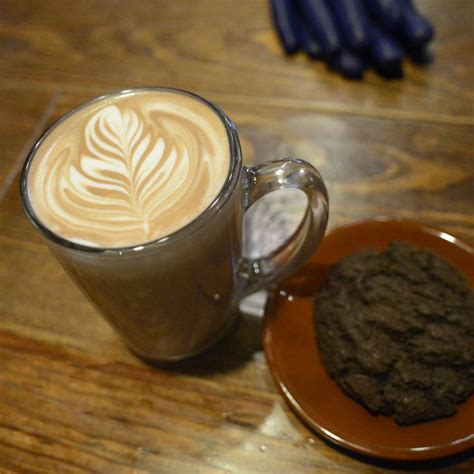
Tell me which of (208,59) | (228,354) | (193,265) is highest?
(193,265)

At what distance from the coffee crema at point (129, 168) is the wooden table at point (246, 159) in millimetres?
300

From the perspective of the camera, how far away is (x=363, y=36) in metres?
1.15

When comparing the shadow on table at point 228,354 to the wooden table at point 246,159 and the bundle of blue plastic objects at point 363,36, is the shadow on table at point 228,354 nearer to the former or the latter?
the wooden table at point 246,159

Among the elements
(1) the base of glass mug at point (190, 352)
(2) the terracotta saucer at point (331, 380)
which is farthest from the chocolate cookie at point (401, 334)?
(1) the base of glass mug at point (190, 352)

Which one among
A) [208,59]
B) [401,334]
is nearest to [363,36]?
[208,59]

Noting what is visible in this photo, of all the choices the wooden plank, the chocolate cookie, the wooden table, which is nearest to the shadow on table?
the wooden table

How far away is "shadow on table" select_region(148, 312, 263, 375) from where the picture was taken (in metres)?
0.82

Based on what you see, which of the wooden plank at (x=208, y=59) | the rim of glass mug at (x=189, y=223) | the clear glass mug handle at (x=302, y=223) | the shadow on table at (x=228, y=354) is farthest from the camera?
the wooden plank at (x=208, y=59)

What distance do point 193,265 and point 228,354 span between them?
0.24m

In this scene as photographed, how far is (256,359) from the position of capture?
0.82 metres

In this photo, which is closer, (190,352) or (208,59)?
(190,352)

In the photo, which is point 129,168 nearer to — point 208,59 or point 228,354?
point 228,354

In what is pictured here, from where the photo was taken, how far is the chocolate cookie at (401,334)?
0.70 meters

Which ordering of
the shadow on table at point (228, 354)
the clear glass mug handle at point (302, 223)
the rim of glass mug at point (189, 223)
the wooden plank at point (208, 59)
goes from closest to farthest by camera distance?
the rim of glass mug at point (189, 223), the clear glass mug handle at point (302, 223), the shadow on table at point (228, 354), the wooden plank at point (208, 59)
